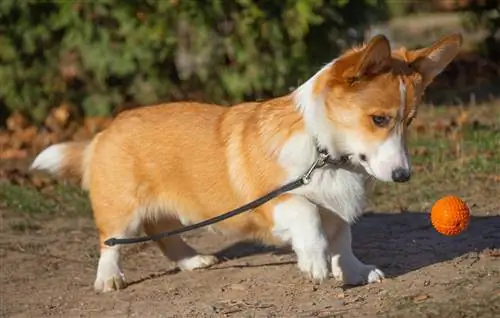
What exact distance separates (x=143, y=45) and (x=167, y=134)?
3.65 metres

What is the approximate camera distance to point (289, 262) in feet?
19.6

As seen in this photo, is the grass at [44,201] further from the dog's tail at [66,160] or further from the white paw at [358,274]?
the white paw at [358,274]

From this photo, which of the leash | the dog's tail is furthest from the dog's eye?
the dog's tail

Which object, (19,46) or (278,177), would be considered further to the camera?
(19,46)

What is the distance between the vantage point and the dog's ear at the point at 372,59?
15.3 feet

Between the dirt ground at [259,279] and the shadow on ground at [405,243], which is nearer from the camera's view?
the dirt ground at [259,279]

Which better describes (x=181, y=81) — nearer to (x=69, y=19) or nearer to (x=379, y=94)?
(x=69, y=19)

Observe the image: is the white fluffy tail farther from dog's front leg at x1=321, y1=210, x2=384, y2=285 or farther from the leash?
dog's front leg at x1=321, y1=210, x2=384, y2=285

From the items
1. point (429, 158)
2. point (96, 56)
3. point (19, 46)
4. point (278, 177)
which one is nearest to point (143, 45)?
point (96, 56)

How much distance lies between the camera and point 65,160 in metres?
6.09

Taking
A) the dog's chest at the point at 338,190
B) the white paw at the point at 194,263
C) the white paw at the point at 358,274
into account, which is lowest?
the white paw at the point at 194,263

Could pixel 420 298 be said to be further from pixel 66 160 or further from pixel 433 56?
pixel 66 160

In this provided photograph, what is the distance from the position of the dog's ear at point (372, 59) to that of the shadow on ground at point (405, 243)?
118cm

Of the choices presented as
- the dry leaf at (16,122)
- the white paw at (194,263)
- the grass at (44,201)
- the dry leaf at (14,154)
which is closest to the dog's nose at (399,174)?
the white paw at (194,263)
